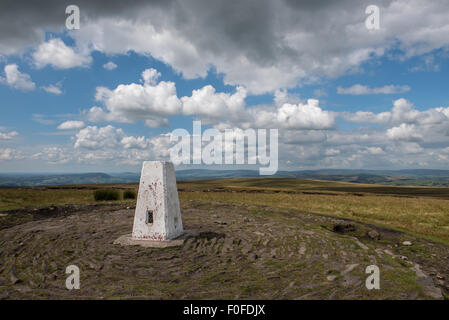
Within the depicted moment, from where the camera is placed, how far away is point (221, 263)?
1165cm

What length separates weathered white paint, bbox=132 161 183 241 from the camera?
14.1 meters

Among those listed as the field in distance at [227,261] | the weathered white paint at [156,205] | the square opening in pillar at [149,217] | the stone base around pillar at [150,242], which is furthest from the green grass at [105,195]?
the square opening in pillar at [149,217]

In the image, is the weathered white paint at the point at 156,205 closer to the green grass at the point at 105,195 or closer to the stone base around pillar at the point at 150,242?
the stone base around pillar at the point at 150,242

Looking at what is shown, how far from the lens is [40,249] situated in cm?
1310

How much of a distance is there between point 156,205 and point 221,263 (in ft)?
16.3

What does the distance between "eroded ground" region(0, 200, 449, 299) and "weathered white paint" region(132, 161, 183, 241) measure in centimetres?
119

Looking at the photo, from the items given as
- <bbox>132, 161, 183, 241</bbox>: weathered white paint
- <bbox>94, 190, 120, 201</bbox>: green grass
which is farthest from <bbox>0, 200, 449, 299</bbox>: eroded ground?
A: <bbox>94, 190, 120, 201</bbox>: green grass

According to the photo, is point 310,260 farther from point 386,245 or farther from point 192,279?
point 386,245

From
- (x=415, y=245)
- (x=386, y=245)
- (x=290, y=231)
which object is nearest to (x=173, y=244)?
(x=290, y=231)

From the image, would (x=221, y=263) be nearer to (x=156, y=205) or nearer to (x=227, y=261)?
(x=227, y=261)

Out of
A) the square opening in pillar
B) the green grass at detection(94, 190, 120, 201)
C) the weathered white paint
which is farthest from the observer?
the green grass at detection(94, 190, 120, 201)

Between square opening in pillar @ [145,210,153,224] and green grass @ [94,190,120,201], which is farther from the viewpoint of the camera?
green grass @ [94,190,120,201]

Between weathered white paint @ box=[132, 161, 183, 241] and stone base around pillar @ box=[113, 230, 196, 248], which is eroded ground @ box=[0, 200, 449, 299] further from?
weathered white paint @ box=[132, 161, 183, 241]

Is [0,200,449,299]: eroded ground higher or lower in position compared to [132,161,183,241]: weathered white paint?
lower
